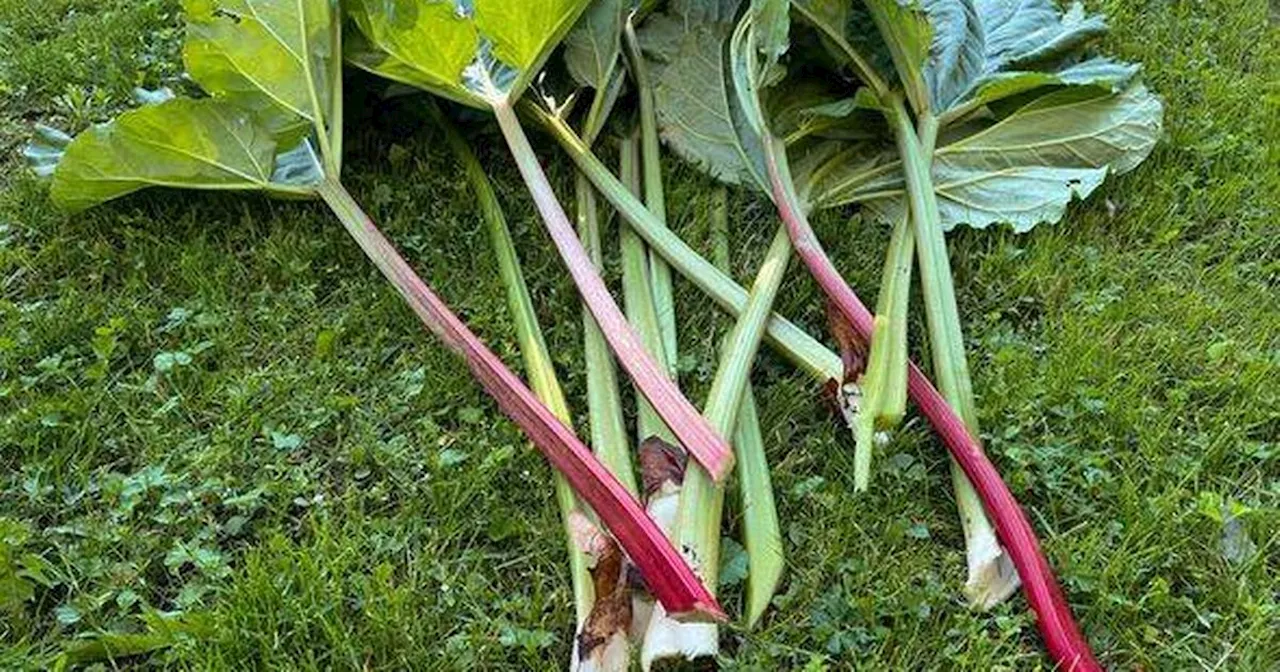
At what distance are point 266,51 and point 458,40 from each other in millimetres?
373

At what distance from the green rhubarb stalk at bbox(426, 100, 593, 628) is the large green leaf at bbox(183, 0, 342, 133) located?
1.26ft

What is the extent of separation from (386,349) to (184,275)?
0.49 m

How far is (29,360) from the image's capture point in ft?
7.75

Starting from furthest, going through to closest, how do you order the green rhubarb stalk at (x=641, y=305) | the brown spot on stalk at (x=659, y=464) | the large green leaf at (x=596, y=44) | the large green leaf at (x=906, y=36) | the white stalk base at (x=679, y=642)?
the large green leaf at (x=596, y=44) < the large green leaf at (x=906, y=36) < the green rhubarb stalk at (x=641, y=305) < the brown spot on stalk at (x=659, y=464) < the white stalk base at (x=679, y=642)

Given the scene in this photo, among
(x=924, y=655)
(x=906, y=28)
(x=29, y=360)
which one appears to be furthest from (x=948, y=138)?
(x=29, y=360)

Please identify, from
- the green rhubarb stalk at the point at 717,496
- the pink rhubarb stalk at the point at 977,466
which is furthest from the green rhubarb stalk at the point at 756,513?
the pink rhubarb stalk at the point at 977,466

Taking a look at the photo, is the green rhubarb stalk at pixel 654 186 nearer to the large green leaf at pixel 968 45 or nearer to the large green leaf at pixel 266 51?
the large green leaf at pixel 968 45

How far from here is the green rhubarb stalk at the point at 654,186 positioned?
2371 millimetres

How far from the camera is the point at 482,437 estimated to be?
86.8 inches

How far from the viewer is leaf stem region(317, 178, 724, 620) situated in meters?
1.84

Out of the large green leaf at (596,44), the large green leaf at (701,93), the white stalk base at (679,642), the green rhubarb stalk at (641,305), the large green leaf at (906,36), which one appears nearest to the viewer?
the white stalk base at (679,642)

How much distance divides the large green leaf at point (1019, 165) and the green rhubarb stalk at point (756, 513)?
2.14ft

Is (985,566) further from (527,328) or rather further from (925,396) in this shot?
(527,328)

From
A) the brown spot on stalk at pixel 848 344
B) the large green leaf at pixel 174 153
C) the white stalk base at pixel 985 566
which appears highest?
the large green leaf at pixel 174 153
